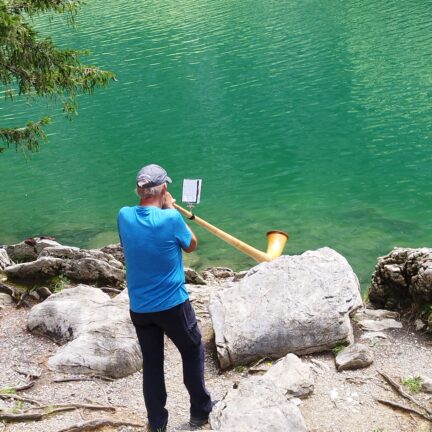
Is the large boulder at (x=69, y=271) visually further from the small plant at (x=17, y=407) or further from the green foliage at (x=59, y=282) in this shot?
the small plant at (x=17, y=407)

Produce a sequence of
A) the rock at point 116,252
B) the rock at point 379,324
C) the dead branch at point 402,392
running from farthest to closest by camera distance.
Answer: the rock at point 116,252, the rock at point 379,324, the dead branch at point 402,392

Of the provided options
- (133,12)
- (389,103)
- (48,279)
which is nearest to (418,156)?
(389,103)

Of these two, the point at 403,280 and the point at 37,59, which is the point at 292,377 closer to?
the point at 403,280

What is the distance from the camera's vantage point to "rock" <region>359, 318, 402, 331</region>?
385 inches

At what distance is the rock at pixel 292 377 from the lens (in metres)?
7.58

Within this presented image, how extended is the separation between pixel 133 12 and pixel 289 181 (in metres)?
47.8

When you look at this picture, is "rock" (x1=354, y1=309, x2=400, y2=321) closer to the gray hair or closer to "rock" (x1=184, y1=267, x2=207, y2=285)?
"rock" (x1=184, y1=267, x2=207, y2=285)

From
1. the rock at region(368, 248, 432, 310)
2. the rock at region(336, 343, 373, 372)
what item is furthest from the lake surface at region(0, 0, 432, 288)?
the rock at region(336, 343, 373, 372)

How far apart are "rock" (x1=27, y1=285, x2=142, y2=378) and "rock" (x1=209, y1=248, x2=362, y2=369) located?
125 centimetres

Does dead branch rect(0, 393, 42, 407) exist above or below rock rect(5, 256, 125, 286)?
above

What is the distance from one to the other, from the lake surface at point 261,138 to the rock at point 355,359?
6.19 metres

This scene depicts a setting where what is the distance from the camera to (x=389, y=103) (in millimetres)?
30219

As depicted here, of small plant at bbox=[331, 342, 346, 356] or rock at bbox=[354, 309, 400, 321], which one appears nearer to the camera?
small plant at bbox=[331, 342, 346, 356]

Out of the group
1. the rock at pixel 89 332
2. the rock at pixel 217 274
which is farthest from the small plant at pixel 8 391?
the rock at pixel 217 274
